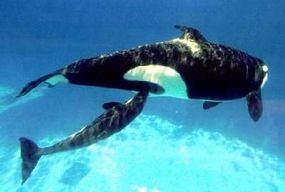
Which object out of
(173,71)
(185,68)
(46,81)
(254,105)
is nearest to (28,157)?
(46,81)

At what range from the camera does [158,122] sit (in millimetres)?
37531

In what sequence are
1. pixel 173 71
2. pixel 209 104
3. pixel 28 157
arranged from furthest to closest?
pixel 209 104
pixel 28 157
pixel 173 71

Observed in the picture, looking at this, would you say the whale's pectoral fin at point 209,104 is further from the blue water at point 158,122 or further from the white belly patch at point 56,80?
the blue water at point 158,122

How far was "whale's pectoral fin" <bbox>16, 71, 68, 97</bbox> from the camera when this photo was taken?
8148 millimetres

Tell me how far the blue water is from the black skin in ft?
74.8

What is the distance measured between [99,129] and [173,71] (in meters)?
1.81

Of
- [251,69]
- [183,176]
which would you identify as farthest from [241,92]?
[183,176]

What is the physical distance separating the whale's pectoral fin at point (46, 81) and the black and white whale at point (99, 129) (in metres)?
1.01

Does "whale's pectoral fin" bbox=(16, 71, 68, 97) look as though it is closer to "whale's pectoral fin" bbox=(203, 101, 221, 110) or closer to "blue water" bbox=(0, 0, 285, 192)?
"whale's pectoral fin" bbox=(203, 101, 221, 110)

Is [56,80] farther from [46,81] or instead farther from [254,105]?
[254,105]

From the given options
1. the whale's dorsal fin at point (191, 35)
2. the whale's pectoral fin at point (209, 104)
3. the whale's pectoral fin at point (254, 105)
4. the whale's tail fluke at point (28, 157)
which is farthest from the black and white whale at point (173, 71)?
the whale's tail fluke at point (28, 157)

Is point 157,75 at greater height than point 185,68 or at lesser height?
lesser

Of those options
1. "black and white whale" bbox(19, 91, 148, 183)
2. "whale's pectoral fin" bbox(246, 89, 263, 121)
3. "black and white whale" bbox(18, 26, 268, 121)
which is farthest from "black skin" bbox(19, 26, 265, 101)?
"black and white whale" bbox(19, 91, 148, 183)

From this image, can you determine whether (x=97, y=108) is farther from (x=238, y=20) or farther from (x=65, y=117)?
(x=238, y=20)
